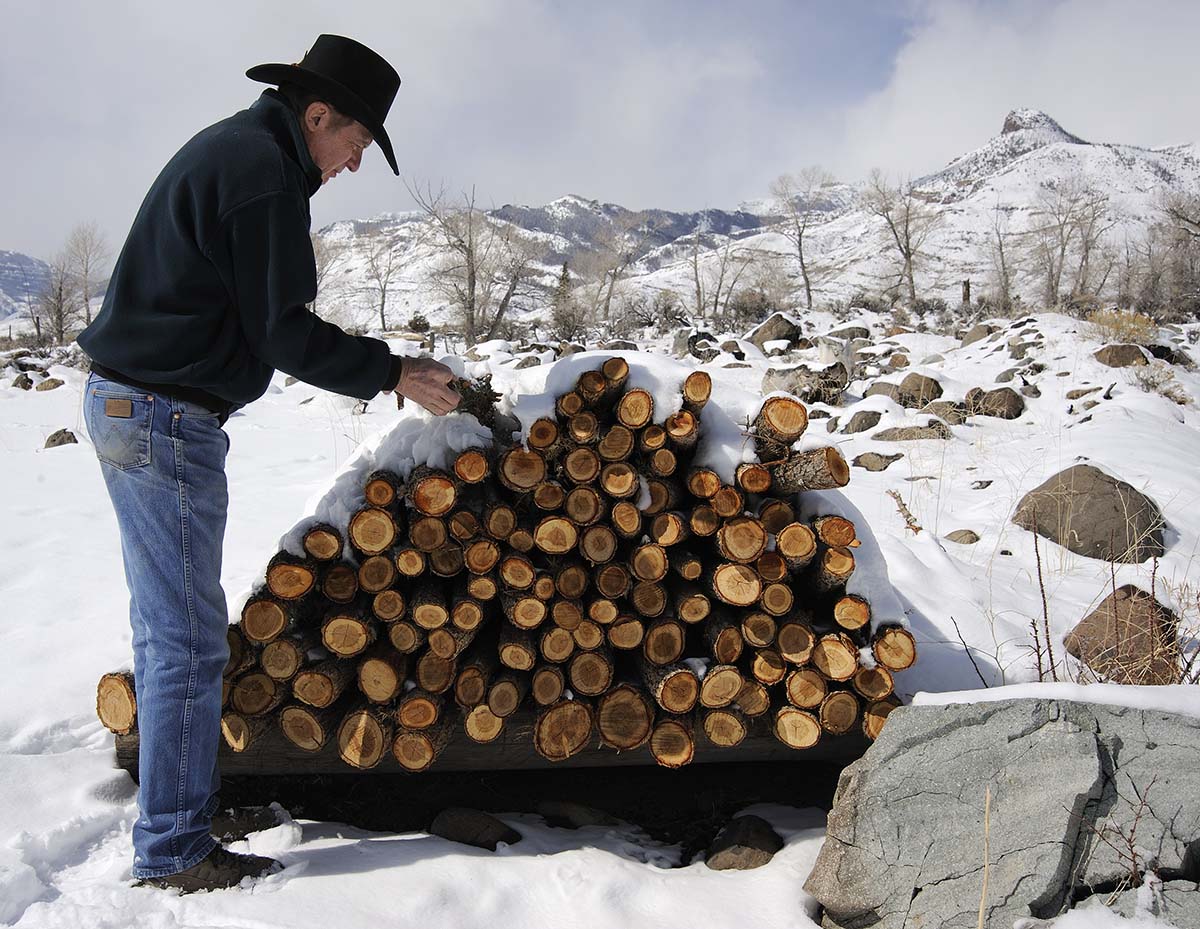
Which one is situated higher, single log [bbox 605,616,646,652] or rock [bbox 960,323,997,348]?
rock [bbox 960,323,997,348]

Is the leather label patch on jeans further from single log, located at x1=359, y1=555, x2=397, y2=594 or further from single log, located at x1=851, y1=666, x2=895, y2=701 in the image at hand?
single log, located at x1=851, y1=666, x2=895, y2=701

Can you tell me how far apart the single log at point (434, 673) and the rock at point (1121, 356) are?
1178cm

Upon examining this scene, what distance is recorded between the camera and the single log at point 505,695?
2.54m

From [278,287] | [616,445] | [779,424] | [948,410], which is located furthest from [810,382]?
[278,287]

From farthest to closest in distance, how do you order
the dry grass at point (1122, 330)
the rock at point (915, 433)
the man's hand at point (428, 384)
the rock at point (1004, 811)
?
the dry grass at point (1122, 330) < the rock at point (915, 433) < the man's hand at point (428, 384) < the rock at point (1004, 811)

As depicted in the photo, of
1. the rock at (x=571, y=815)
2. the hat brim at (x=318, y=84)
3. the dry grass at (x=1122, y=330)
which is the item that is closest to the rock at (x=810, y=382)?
the dry grass at (x=1122, y=330)

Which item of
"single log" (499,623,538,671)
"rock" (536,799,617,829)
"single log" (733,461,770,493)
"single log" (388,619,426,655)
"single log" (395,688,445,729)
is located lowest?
"rock" (536,799,617,829)

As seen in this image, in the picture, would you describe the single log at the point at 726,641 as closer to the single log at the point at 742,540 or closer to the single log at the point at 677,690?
the single log at the point at 677,690

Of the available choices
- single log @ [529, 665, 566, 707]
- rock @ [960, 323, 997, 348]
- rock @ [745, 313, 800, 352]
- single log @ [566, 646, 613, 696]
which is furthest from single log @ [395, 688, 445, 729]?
rock @ [960, 323, 997, 348]

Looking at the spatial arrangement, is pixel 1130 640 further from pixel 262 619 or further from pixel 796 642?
pixel 262 619

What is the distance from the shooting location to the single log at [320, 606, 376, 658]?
A: 2.46 meters

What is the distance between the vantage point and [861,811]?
2.19 meters

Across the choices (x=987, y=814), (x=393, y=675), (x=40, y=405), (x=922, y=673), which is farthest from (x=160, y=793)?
(x=40, y=405)

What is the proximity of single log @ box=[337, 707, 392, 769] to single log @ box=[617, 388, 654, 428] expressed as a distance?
53.6 inches
